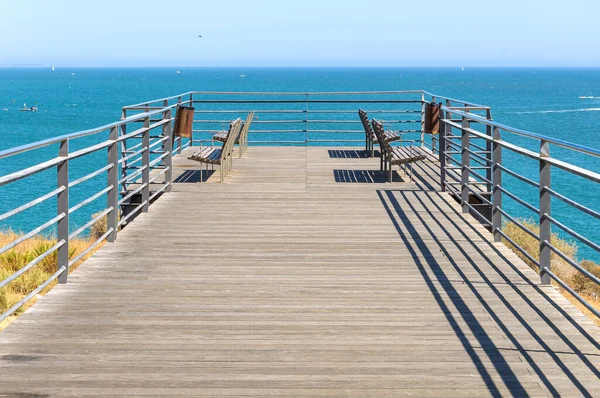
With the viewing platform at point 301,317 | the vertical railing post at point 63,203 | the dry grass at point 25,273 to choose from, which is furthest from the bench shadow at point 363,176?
the vertical railing post at point 63,203

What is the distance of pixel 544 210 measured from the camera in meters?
5.63

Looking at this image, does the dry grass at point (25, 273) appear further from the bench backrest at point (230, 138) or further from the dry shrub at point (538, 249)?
the dry shrub at point (538, 249)

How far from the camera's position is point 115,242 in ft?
23.2

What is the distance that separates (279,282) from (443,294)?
1.10 metres

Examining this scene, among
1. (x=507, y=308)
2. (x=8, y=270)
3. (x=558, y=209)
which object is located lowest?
(x=558, y=209)

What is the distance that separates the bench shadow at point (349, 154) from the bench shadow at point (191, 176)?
2.91 metres

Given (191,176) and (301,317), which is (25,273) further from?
(301,317)

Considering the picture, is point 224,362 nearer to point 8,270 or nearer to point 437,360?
point 437,360

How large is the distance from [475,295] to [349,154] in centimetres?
968

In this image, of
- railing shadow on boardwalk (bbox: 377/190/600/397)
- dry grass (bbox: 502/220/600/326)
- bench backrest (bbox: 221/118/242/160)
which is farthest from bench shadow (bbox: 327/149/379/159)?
railing shadow on boardwalk (bbox: 377/190/600/397)

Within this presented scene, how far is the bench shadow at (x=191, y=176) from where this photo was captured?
11363 millimetres

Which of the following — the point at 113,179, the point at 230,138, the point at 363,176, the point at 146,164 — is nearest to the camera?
the point at 113,179

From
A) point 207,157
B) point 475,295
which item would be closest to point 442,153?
point 207,157

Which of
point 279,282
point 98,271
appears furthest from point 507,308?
point 98,271
